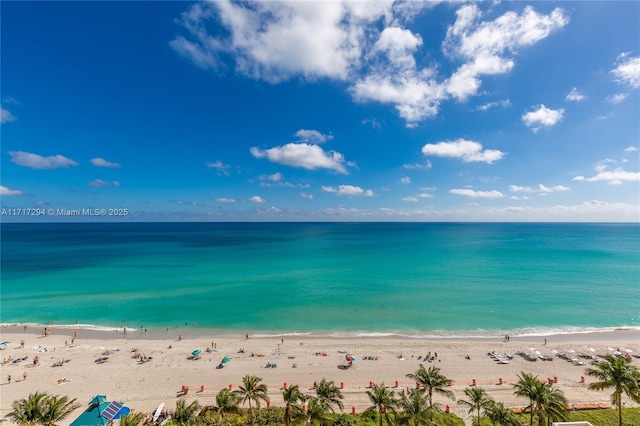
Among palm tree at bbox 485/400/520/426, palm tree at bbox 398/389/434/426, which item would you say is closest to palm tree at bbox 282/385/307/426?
palm tree at bbox 398/389/434/426

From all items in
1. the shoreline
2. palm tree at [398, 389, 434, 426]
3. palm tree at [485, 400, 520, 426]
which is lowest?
the shoreline

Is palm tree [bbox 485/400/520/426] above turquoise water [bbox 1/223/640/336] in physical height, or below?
above

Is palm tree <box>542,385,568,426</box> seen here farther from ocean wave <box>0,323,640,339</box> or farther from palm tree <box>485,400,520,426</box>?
ocean wave <box>0,323,640,339</box>

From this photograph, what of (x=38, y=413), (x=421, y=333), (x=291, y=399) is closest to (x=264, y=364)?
(x=291, y=399)

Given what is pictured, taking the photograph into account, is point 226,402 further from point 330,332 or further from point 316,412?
point 330,332

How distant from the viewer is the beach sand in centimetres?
2873

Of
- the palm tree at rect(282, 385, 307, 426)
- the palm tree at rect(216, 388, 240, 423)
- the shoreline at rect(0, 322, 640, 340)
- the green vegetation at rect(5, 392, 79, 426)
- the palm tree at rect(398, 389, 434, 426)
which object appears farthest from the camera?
the shoreline at rect(0, 322, 640, 340)

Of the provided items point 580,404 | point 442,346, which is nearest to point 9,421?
point 442,346

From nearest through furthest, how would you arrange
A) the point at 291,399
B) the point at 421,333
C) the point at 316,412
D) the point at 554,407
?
the point at 554,407, the point at 316,412, the point at 291,399, the point at 421,333

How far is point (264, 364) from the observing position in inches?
1378

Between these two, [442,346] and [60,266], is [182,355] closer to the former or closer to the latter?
[442,346]

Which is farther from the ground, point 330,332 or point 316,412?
point 316,412

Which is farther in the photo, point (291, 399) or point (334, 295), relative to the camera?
point (334, 295)

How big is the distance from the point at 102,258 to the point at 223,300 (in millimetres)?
84123
